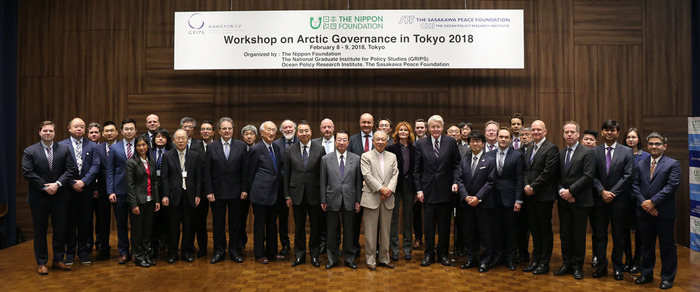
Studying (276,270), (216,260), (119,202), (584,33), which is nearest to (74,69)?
(119,202)

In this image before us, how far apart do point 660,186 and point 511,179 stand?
4.08 feet

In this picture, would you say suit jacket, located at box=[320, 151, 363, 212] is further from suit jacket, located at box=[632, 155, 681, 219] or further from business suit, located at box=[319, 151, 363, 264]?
suit jacket, located at box=[632, 155, 681, 219]

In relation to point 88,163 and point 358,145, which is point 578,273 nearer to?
point 358,145

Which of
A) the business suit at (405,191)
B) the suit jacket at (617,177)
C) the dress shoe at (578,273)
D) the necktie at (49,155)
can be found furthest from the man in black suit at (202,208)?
the suit jacket at (617,177)

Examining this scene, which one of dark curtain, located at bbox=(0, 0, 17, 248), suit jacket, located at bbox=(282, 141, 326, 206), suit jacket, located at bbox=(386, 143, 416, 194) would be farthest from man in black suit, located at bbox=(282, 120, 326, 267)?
dark curtain, located at bbox=(0, 0, 17, 248)

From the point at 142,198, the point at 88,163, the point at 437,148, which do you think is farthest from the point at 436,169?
the point at 88,163

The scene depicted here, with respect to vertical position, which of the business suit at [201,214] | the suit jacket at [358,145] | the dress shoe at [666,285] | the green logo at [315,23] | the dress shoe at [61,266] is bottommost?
the dress shoe at [666,285]

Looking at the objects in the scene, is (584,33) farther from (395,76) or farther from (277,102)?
(277,102)

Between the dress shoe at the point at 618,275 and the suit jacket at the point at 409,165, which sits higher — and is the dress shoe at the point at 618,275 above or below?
below

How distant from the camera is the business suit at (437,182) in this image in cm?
536

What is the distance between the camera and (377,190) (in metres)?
5.15

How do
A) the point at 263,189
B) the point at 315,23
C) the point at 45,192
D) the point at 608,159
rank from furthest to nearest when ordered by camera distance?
the point at 315,23
the point at 263,189
the point at 45,192
the point at 608,159

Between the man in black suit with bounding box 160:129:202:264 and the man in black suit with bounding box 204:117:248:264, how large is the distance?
129 millimetres

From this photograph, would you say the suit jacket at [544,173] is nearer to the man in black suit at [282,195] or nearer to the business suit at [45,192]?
the man in black suit at [282,195]
